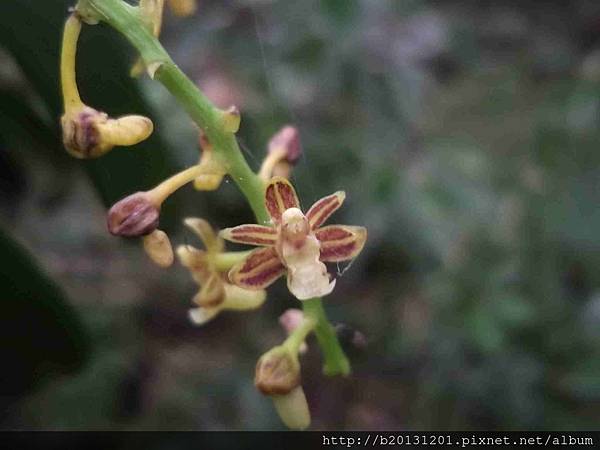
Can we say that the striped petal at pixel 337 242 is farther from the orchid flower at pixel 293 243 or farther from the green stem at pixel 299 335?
the green stem at pixel 299 335

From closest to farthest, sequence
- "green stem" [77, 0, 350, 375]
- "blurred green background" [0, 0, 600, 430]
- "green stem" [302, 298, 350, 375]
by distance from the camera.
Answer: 1. "green stem" [77, 0, 350, 375]
2. "green stem" [302, 298, 350, 375]
3. "blurred green background" [0, 0, 600, 430]

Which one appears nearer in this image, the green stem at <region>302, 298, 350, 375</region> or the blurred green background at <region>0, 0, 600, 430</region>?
the green stem at <region>302, 298, 350, 375</region>

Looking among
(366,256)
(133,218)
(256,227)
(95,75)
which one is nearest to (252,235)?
(256,227)

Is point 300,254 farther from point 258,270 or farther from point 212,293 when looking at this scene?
point 212,293

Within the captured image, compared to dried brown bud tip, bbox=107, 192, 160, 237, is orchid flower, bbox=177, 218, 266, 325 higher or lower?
lower

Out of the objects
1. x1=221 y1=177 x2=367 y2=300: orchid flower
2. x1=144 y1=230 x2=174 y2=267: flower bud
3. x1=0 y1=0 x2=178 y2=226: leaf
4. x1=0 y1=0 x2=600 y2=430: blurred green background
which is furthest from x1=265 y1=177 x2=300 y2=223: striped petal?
x1=0 y1=0 x2=600 y2=430: blurred green background

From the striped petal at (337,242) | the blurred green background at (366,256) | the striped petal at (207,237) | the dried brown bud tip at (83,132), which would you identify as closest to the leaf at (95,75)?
the striped petal at (207,237)

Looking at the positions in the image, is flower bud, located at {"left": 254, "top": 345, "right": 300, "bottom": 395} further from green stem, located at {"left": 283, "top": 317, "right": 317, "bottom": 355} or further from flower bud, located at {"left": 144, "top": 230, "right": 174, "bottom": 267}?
flower bud, located at {"left": 144, "top": 230, "right": 174, "bottom": 267}
